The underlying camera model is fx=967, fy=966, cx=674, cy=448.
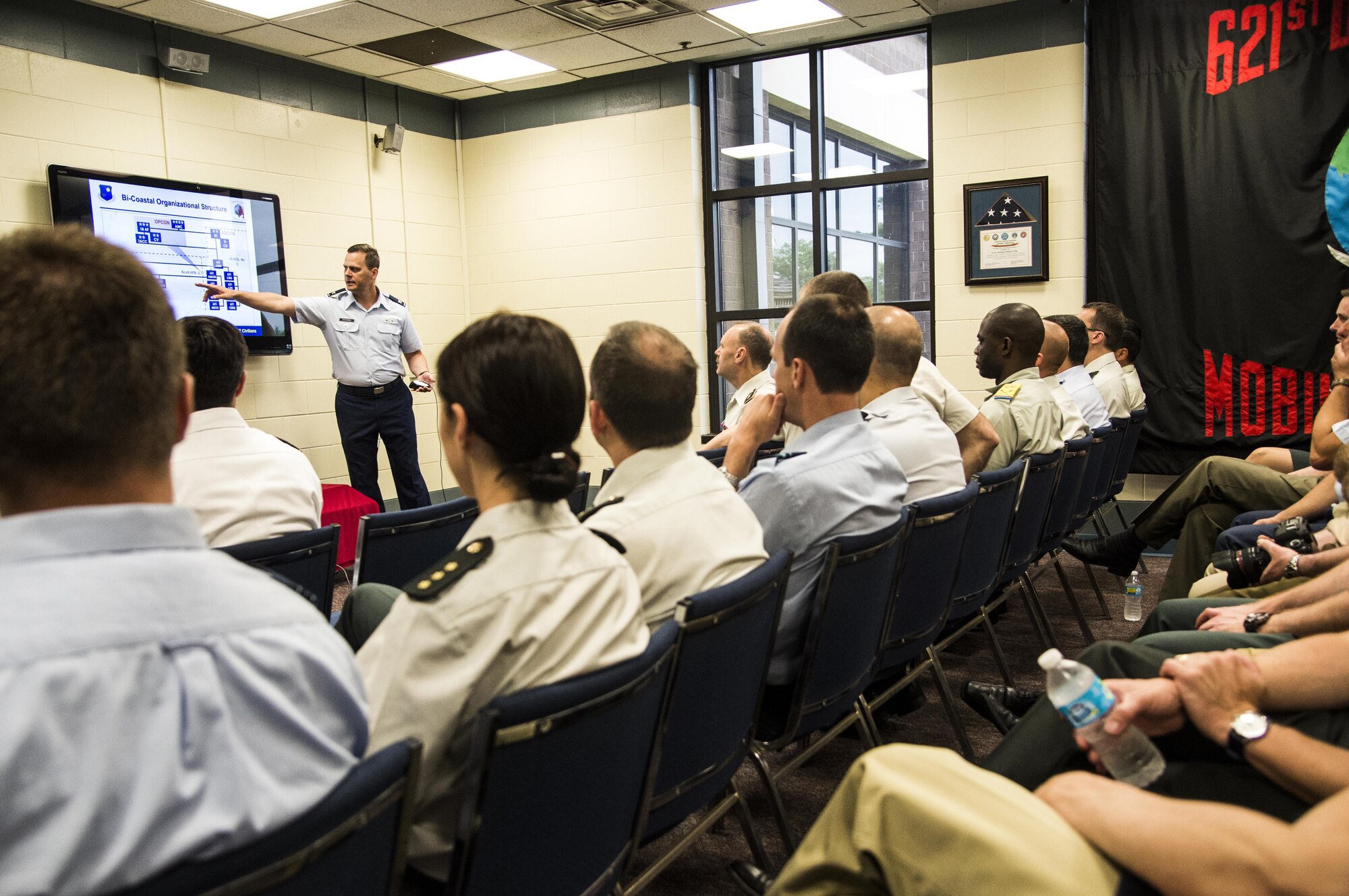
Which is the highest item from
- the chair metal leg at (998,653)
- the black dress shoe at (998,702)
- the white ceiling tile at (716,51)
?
the white ceiling tile at (716,51)

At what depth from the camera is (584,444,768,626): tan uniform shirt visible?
1720 millimetres

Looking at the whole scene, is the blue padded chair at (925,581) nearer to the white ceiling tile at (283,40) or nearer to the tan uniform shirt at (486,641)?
the tan uniform shirt at (486,641)

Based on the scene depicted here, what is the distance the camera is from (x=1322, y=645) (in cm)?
144

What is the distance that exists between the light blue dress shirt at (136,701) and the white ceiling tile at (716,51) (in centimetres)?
660

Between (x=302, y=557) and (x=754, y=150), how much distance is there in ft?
19.3

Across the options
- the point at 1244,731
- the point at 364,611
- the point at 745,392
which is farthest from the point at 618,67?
the point at 1244,731

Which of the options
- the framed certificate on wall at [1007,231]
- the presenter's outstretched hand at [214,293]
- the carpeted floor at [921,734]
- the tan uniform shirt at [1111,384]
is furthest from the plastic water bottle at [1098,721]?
the presenter's outstretched hand at [214,293]

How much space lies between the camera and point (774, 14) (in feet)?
20.4

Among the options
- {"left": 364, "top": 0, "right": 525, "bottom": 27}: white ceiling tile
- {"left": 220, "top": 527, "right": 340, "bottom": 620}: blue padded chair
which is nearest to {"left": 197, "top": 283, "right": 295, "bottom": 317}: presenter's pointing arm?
{"left": 364, "top": 0, "right": 525, "bottom": 27}: white ceiling tile

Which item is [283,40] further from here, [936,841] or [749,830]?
[936,841]

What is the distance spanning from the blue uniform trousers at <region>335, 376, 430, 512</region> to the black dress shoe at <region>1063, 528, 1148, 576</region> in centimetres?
410

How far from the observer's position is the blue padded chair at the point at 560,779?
1102mm

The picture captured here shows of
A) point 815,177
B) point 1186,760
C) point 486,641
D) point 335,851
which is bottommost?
point 1186,760

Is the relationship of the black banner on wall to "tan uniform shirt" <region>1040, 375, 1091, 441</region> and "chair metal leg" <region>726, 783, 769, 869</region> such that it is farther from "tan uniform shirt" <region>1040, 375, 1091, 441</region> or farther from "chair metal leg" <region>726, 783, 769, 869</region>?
"chair metal leg" <region>726, 783, 769, 869</region>
